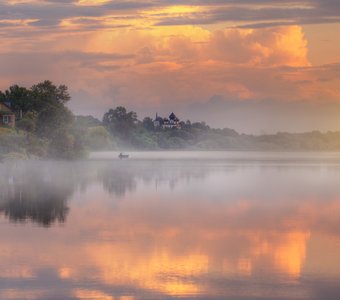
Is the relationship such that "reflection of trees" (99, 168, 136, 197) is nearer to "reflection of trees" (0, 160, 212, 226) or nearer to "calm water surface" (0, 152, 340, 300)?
"reflection of trees" (0, 160, 212, 226)

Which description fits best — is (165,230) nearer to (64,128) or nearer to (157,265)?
(157,265)

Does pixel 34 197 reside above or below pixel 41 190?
above

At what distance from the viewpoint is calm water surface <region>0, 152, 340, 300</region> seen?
83.9 ft

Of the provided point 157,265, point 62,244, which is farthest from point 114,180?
point 157,265

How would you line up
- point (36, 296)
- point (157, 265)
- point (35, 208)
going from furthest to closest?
1. point (35, 208)
2. point (157, 265)
3. point (36, 296)

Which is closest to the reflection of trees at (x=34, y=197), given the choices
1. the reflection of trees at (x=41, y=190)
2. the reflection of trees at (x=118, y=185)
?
the reflection of trees at (x=41, y=190)

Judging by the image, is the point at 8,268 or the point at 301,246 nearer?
the point at 8,268

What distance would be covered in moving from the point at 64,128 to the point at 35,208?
82.3m

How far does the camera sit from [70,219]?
45219 mm

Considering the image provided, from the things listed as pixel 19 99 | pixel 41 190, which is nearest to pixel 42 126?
pixel 19 99

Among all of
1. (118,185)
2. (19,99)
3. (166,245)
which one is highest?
(19,99)

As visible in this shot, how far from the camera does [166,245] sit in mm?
35344

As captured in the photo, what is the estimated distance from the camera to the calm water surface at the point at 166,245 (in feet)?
83.9

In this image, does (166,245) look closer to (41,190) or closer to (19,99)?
(41,190)
